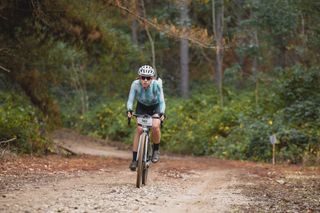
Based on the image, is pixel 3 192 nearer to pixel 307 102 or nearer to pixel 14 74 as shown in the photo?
pixel 14 74

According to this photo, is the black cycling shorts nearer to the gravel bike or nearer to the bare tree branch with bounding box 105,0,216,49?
the gravel bike

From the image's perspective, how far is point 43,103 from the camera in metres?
16.4

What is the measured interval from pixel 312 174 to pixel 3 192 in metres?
6.92

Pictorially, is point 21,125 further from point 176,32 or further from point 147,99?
point 147,99

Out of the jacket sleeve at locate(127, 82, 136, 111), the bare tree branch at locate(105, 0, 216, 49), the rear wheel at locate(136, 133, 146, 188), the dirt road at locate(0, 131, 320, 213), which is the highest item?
the bare tree branch at locate(105, 0, 216, 49)

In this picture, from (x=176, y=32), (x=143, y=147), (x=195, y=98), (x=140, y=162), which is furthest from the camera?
(x=195, y=98)

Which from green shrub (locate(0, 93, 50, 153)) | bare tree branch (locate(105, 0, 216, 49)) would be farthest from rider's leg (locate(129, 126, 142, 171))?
green shrub (locate(0, 93, 50, 153))

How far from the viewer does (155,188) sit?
9500 mm

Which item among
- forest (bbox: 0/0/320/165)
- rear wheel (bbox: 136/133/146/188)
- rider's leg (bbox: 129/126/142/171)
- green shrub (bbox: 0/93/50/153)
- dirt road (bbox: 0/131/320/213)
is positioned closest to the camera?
dirt road (bbox: 0/131/320/213)

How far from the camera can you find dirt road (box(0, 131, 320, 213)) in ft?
25.1

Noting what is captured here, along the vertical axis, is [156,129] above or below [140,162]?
above

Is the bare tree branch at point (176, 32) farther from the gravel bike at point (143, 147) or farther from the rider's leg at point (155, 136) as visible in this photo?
the gravel bike at point (143, 147)

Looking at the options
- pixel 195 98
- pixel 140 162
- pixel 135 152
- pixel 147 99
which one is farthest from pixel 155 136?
pixel 195 98

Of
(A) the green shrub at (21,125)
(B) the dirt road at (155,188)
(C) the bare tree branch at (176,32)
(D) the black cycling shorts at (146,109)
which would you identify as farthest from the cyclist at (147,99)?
(A) the green shrub at (21,125)
